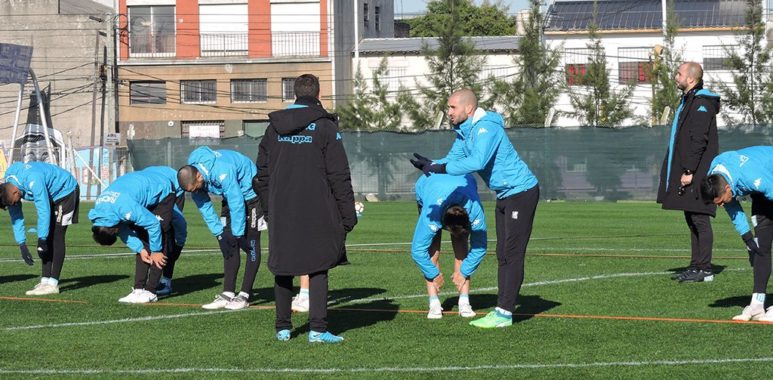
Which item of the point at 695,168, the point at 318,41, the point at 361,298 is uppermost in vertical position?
the point at 318,41

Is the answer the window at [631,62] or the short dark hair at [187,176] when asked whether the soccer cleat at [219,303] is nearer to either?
the short dark hair at [187,176]

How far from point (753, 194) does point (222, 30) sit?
4880 cm

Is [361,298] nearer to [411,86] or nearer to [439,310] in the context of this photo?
[439,310]

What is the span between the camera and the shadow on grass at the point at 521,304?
1078cm

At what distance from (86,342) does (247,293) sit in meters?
2.55

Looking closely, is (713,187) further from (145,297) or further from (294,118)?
(145,297)

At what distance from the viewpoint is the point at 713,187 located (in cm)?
943

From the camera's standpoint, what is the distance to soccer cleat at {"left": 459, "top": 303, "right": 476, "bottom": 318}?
1063 cm

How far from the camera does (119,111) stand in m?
56.3

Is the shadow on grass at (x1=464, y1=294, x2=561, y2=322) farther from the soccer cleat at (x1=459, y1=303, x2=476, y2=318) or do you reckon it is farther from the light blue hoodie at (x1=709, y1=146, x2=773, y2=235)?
the light blue hoodie at (x1=709, y1=146, x2=773, y2=235)

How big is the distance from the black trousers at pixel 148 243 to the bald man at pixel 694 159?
5.62 m

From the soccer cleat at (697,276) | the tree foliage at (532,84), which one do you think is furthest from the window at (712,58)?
the soccer cleat at (697,276)

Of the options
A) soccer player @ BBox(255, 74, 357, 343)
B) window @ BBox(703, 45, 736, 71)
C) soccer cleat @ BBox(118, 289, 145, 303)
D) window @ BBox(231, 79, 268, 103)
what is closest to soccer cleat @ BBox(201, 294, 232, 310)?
soccer cleat @ BBox(118, 289, 145, 303)

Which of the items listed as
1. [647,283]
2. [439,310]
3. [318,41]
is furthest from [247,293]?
[318,41]
